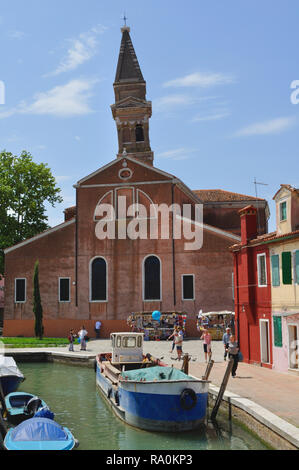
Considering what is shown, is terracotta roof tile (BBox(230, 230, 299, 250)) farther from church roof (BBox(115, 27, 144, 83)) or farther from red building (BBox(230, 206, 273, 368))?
church roof (BBox(115, 27, 144, 83))

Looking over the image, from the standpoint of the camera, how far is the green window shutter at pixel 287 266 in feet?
60.7

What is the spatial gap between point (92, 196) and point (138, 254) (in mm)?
5823

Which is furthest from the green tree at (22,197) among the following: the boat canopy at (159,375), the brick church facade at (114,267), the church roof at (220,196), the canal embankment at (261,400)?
the boat canopy at (159,375)

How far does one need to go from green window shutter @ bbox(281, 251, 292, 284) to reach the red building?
4.93ft

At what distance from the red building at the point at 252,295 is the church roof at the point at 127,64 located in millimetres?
34800

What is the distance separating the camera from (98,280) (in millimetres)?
37625

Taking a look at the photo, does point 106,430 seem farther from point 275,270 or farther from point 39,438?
point 275,270

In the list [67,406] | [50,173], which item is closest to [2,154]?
[50,173]

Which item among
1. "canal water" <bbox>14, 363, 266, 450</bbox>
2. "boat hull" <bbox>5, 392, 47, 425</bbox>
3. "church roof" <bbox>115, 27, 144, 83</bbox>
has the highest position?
"church roof" <bbox>115, 27, 144, 83</bbox>

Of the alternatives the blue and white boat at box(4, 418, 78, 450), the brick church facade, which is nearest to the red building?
the blue and white boat at box(4, 418, 78, 450)

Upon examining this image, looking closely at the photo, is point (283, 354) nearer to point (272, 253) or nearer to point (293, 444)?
point (272, 253)

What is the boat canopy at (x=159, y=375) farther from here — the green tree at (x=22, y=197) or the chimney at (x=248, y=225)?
the green tree at (x=22, y=197)

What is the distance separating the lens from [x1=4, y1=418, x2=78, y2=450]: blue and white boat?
10414 mm

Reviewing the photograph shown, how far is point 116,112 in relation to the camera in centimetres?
5025
